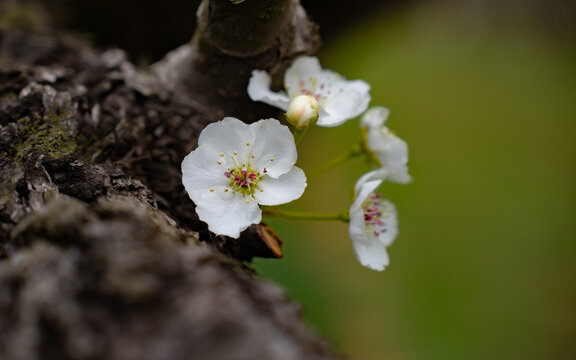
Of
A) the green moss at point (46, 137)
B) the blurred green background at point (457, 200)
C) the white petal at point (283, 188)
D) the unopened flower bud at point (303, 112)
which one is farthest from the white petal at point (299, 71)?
the blurred green background at point (457, 200)

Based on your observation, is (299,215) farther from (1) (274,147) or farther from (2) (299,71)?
(2) (299,71)

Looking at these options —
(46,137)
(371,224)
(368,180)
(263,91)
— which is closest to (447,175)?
(371,224)

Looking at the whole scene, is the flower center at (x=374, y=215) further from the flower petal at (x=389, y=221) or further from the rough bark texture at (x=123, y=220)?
the rough bark texture at (x=123, y=220)

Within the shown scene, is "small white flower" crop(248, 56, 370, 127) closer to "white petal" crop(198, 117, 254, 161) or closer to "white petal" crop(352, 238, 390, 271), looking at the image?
"white petal" crop(198, 117, 254, 161)

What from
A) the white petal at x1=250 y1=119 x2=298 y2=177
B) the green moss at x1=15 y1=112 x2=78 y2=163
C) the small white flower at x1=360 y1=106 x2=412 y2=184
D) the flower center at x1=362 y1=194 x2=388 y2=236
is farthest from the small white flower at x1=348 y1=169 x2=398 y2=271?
the green moss at x1=15 y1=112 x2=78 y2=163

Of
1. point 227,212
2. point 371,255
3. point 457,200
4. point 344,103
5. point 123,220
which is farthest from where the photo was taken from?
point 457,200

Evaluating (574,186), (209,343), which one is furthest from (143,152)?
(574,186)
